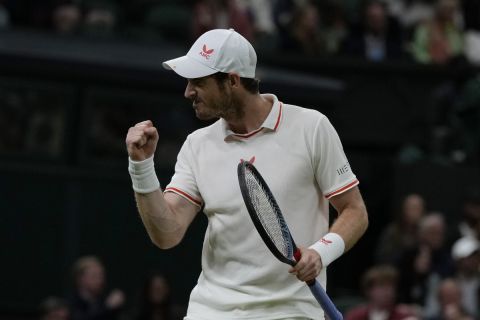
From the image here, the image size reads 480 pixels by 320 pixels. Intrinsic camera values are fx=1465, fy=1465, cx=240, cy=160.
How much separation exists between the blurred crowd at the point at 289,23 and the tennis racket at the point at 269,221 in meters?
8.14

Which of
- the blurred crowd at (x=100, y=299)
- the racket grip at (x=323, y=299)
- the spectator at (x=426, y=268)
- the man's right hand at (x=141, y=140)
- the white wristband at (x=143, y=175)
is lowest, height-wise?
the blurred crowd at (x=100, y=299)

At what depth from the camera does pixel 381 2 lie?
15500 millimetres

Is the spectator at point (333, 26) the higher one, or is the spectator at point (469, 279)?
the spectator at point (333, 26)

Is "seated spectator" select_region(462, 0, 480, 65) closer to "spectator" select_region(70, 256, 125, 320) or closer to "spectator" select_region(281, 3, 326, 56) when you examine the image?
"spectator" select_region(281, 3, 326, 56)

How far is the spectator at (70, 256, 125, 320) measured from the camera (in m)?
11.3

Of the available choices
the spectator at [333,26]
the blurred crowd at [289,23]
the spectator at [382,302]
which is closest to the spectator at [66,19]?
the blurred crowd at [289,23]

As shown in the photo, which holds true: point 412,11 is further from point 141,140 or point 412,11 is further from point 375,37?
point 141,140

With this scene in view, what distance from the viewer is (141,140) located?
586cm

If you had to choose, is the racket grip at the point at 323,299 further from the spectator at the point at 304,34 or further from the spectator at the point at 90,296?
the spectator at the point at 304,34

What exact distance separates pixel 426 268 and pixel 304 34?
12.0 feet

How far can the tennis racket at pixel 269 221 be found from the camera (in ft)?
18.3

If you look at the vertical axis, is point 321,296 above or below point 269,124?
below

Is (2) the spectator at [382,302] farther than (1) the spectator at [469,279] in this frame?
No

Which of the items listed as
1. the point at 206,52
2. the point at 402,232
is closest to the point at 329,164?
the point at 206,52
